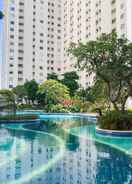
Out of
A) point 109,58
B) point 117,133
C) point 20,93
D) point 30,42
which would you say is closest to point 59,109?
point 20,93

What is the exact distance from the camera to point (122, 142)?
14078 millimetres

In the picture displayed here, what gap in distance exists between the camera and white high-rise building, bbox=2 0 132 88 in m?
72.4

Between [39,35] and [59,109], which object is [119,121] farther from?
[39,35]

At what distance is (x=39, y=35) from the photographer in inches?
3086

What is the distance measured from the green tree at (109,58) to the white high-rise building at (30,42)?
57.4m

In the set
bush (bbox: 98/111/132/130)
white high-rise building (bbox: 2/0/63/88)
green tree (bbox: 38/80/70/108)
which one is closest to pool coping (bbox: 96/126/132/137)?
bush (bbox: 98/111/132/130)

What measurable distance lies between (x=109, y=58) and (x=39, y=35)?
63284 millimetres

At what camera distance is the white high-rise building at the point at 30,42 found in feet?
245

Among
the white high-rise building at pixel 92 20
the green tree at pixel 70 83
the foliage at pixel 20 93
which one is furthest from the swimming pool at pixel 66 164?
the foliage at pixel 20 93

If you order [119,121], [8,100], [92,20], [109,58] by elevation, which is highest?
[92,20]

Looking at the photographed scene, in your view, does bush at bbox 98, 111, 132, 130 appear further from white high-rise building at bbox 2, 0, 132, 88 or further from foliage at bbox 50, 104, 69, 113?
white high-rise building at bbox 2, 0, 132, 88

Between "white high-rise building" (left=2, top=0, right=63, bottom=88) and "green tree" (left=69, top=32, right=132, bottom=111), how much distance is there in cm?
5745

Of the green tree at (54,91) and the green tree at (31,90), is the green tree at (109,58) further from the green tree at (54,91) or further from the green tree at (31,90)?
the green tree at (31,90)

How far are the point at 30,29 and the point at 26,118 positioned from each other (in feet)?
180
